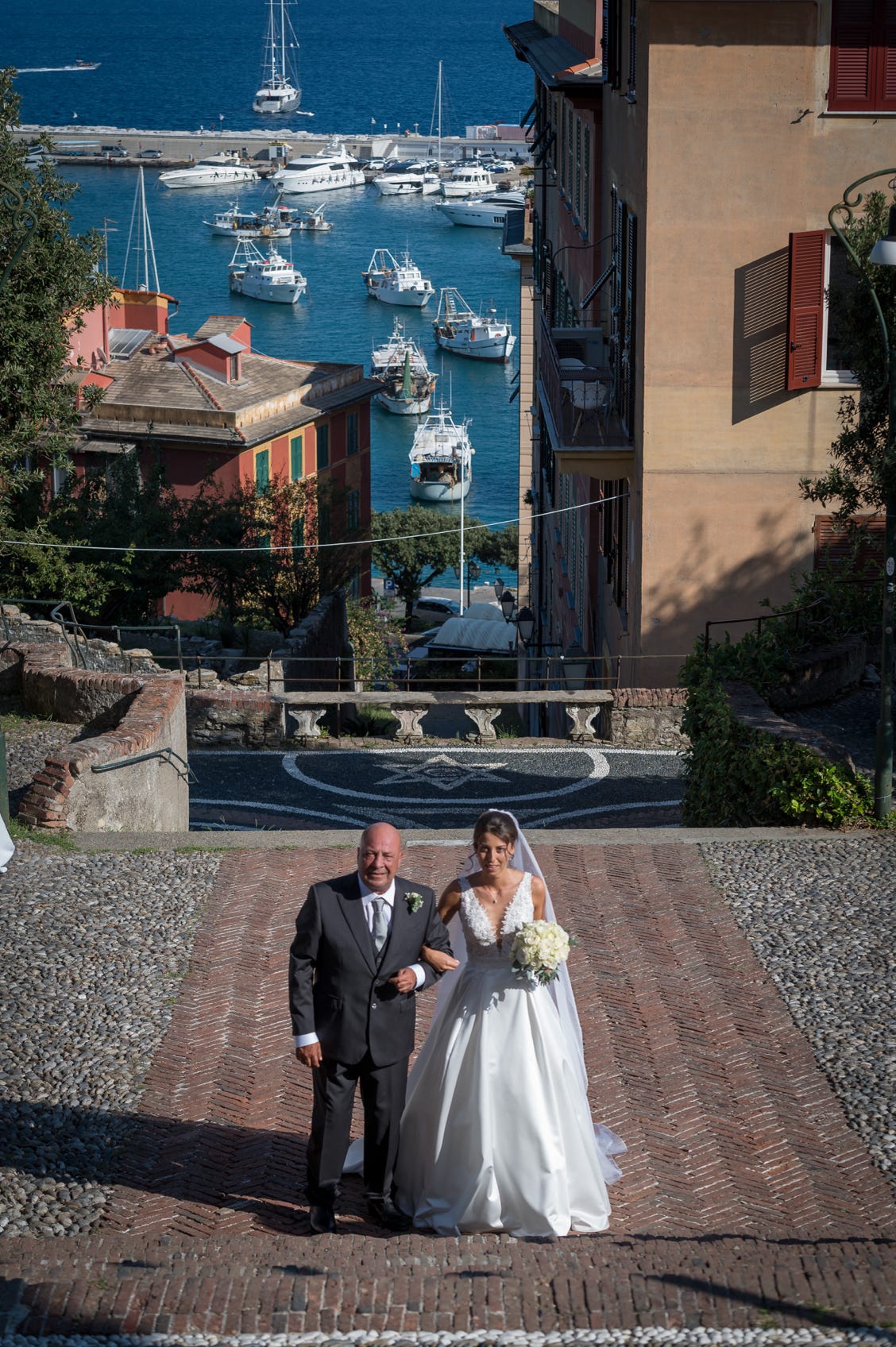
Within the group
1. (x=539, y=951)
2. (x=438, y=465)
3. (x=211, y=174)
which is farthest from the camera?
(x=211, y=174)

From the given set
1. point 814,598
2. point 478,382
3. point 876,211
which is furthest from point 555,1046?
point 478,382

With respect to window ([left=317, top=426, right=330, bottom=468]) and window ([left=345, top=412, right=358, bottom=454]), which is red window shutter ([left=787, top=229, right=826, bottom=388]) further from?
window ([left=345, top=412, right=358, bottom=454])

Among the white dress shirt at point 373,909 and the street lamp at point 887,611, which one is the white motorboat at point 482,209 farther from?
the white dress shirt at point 373,909

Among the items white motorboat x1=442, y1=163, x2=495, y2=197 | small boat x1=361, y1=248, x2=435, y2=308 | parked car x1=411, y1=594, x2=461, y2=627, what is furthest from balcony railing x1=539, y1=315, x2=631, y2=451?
white motorboat x1=442, y1=163, x2=495, y2=197

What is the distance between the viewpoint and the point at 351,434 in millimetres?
60156

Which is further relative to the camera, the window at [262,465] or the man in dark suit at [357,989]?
the window at [262,465]

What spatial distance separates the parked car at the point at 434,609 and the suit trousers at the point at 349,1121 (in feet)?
245

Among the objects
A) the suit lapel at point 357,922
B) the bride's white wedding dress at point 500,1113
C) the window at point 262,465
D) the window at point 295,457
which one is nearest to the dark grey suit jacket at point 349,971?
the suit lapel at point 357,922

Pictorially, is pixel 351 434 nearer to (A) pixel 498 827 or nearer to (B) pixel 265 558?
(B) pixel 265 558

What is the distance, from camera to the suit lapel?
6.70m

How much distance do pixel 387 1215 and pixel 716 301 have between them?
16381mm

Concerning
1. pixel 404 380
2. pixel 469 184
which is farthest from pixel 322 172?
pixel 404 380

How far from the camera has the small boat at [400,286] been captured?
137 m

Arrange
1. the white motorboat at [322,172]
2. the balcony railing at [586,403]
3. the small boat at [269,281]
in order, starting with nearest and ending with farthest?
the balcony railing at [586,403], the small boat at [269,281], the white motorboat at [322,172]
